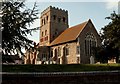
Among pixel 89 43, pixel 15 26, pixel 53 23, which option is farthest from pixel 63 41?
pixel 15 26

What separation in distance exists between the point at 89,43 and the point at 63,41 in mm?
6484

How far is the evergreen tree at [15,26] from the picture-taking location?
1242cm

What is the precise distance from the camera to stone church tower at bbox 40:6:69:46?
62.1m

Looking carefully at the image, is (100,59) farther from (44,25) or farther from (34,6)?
(44,25)

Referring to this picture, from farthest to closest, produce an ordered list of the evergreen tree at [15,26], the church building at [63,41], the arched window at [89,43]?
the arched window at [89,43], the church building at [63,41], the evergreen tree at [15,26]

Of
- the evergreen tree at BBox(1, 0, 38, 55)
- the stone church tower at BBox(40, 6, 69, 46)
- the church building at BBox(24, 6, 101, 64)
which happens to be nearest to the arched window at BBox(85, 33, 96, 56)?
the church building at BBox(24, 6, 101, 64)

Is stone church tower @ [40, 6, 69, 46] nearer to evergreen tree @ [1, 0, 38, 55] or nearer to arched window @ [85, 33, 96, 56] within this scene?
arched window @ [85, 33, 96, 56]

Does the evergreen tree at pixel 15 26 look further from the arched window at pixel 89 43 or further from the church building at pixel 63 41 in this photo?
the arched window at pixel 89 43

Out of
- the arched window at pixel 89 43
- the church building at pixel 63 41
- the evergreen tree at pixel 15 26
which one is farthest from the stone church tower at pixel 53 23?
the evergreen tree at pixel 15 26

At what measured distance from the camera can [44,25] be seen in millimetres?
65562

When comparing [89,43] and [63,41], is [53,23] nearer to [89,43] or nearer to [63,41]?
[63,41]

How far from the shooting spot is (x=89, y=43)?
48.4 metres

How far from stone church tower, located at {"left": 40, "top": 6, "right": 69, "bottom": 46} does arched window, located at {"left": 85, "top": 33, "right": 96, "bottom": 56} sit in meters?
15.2

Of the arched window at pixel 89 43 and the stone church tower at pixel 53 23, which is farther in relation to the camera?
the stone church tower at pixel 53 23
